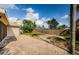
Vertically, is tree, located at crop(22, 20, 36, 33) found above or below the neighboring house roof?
below

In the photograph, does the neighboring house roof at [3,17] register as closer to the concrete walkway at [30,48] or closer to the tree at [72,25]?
the concrete walkway at [30,48]

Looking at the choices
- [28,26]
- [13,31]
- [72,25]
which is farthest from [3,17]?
[72,25]

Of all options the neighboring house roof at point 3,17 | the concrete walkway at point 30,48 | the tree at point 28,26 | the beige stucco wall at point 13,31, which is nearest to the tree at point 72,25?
the concrete walkway at point 30,48

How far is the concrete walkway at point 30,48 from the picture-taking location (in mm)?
2348

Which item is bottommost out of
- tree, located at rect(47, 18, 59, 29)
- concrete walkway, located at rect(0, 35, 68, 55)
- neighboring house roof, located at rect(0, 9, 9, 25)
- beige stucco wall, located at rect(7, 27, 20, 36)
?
concrete walkway, located at rect(0, 35, 68, 55)

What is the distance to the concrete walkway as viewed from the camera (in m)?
2.35

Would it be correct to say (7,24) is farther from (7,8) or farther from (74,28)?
(74,28)

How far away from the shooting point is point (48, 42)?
2.37 m

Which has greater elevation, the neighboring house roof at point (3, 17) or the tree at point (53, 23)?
the neighboring house roof at point (3, 17)

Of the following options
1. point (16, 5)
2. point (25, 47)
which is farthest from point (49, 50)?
point (16, 5)

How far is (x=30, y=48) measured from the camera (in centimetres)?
235

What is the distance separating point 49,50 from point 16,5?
1.98 ft

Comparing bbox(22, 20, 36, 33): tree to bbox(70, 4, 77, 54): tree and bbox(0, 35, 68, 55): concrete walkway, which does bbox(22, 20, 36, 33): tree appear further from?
bbox(70, 4, 77, 54): tree

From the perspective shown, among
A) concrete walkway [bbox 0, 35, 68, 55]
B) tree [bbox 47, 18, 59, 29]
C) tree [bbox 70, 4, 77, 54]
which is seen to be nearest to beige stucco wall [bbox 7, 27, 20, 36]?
concrete walkway [bbox 0, 35, 68, 55]
